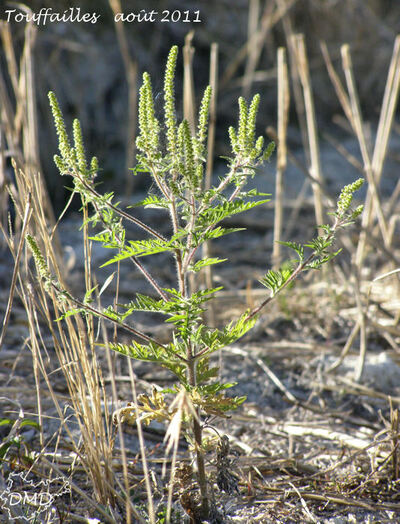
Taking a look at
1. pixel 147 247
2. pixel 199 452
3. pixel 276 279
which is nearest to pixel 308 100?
pixel 276 279

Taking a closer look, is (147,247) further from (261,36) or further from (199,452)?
(261,36)

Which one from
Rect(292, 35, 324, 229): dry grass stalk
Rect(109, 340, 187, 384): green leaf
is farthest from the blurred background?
Rect(109, 340, 187, 384): green leaf

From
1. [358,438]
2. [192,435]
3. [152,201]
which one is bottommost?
[358,438]

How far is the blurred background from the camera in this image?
3.51 m

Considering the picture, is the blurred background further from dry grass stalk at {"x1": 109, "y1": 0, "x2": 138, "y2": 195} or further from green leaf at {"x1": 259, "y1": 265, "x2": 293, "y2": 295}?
green leaf at {"x1": 259, "y1": 265, "x2": 293, "y2": 295}

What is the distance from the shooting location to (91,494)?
1.34 metres

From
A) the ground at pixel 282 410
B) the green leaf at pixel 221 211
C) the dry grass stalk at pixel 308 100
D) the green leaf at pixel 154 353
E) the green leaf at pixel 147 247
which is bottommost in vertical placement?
the ground at pixel 282 410

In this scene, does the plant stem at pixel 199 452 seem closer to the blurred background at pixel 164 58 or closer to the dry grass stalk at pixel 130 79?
the dry grass stalk at pixel 130 79

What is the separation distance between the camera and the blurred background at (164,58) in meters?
3.51

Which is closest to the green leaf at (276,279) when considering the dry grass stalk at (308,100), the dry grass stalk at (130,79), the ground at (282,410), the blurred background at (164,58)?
the ground at (282,410)

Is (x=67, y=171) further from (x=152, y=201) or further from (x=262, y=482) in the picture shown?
(x=262, y=482)

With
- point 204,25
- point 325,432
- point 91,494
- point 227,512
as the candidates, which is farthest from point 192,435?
point 204,25

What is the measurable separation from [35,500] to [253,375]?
3.27 ft

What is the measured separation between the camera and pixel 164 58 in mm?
4320
